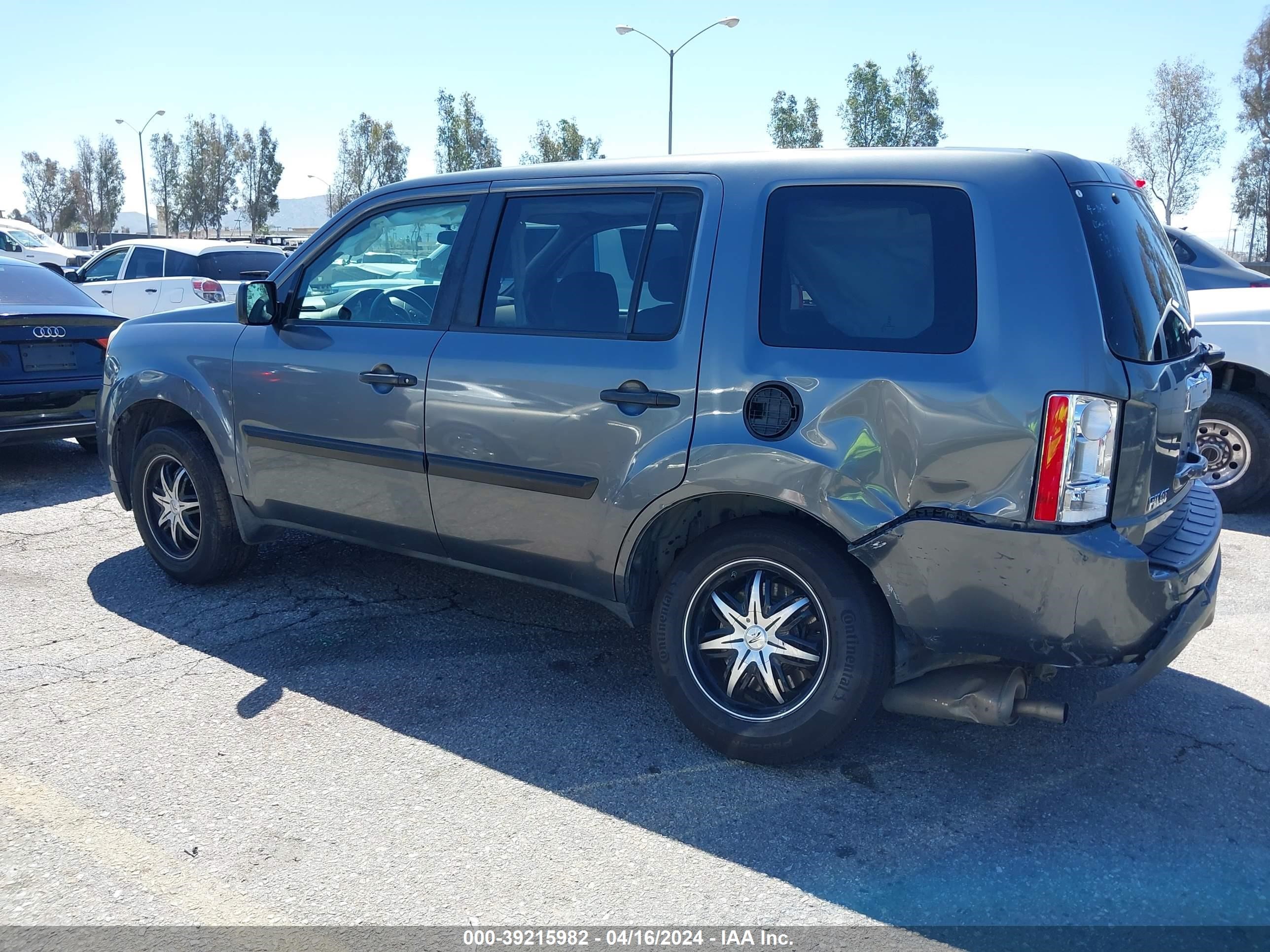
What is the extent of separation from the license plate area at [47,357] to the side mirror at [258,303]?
3600mm

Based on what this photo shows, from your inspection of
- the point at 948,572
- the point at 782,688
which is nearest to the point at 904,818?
the point at 782,688

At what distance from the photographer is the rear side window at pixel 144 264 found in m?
13.5

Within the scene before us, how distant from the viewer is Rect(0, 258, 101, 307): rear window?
758 cm

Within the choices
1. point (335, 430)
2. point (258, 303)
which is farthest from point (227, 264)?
point (335, 430)

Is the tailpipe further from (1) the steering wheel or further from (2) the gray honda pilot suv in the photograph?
(1) the steering wheel

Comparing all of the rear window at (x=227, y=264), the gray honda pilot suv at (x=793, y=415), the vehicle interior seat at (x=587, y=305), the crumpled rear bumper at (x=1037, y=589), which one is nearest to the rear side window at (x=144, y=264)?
the rear window at (x=227, y=264)

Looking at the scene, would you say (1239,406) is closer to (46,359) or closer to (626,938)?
(626,938)

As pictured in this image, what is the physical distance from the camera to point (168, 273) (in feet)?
44.0

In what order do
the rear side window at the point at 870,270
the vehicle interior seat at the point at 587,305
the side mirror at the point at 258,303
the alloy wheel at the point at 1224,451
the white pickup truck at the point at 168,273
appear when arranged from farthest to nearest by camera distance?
the white pickup truck at the point at 168,273
the alloy wheel at the point at 1224,451
the side mirror at the point at 258,303
the vehicle interior seat at the point at 587,305
the rear side window at the point at 870,270

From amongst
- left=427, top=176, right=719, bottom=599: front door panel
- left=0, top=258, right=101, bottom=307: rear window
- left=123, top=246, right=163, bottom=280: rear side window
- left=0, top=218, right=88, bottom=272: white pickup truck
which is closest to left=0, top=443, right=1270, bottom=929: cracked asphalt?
left=427, top=176, right=719, bottom=599: front door panel

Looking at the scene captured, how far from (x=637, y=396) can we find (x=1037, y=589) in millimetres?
1357

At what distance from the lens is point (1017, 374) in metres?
2.90

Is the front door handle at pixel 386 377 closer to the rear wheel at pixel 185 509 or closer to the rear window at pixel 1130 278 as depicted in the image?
the rear wheel at pixel 185 509

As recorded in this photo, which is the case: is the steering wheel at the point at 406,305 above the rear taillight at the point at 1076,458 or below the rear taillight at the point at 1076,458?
above
